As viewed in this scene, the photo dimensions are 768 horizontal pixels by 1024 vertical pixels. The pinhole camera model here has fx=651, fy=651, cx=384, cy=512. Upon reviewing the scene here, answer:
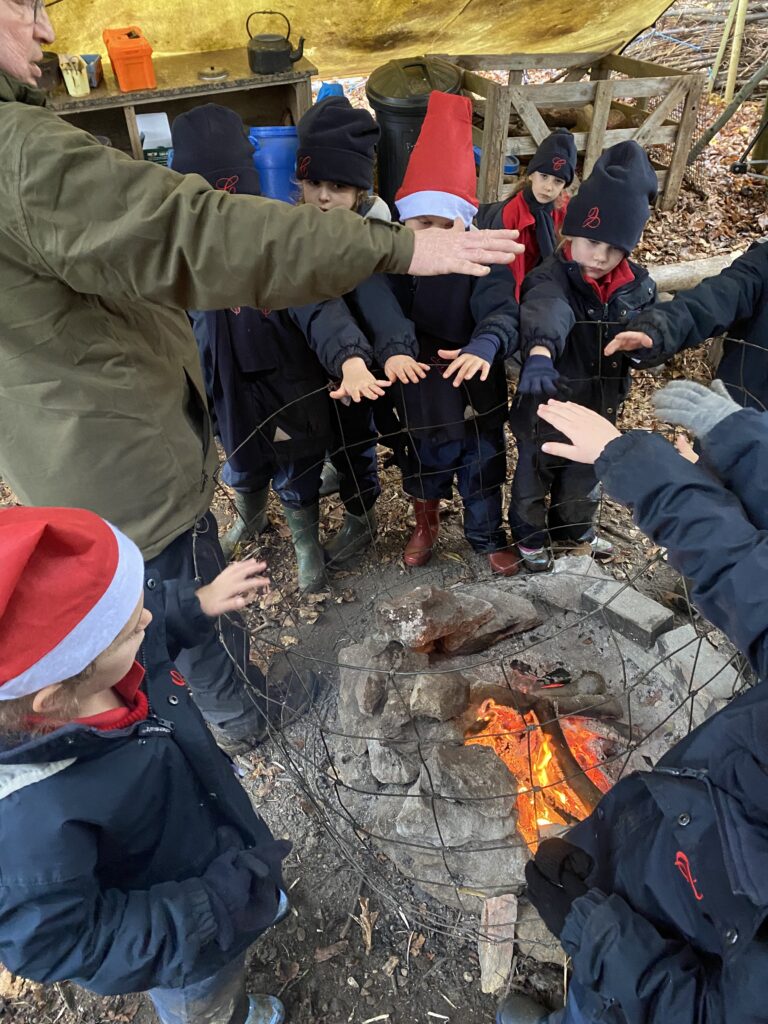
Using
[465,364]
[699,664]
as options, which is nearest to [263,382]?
[465,364]

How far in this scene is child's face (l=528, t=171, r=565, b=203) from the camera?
280 cm

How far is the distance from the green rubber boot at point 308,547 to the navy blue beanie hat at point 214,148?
1.13m

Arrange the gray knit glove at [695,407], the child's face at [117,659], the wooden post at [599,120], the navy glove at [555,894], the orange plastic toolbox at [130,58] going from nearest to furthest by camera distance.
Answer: the child's face at [117,659] < the gray knit glove at [695,407] < the navy glove at [555,894] < the orange plastic toolbox at [130,58] < the wooden post at [599,120]

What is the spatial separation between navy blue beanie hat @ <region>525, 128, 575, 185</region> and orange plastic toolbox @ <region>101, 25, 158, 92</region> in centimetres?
249

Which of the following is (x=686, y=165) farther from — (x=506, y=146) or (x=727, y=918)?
(x=727, y=918)

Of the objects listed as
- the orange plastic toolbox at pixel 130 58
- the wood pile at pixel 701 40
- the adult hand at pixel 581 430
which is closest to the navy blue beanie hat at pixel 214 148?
the adult hand at pixel 581 430

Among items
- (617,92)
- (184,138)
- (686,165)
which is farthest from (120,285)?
(686,165)

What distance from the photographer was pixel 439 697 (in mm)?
1851

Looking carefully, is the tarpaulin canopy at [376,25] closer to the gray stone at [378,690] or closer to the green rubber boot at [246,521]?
the green rubber boot at [246,521]

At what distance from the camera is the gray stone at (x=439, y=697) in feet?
6.05

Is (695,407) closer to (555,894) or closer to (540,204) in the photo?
(555,894)

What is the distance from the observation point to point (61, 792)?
972 millimetres

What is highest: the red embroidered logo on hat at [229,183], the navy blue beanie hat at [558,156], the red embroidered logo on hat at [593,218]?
the red embroidered logo on hat at [229,183]

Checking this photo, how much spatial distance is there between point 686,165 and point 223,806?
18.7 ft
